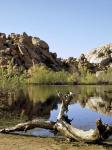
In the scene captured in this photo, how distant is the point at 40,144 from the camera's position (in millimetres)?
17406

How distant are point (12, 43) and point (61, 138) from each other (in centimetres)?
18169

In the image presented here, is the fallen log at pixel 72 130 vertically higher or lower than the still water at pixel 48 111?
higher

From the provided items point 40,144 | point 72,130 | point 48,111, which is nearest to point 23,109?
point 48,111

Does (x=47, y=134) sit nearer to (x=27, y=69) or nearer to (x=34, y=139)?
(x=34, y=139)

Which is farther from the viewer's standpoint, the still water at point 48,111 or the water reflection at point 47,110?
the water reflection at point 47,110

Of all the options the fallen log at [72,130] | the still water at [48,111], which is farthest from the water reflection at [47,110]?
the fallen log at [72,130]

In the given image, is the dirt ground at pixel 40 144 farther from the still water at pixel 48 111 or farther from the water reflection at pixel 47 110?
the water reflection at pixel 47 110

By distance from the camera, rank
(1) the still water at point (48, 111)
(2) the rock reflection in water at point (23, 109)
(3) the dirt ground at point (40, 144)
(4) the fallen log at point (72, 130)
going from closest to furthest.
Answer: (4) the fallen log at point (72, 130)
(3) the dirt ground at point (40, 144)
(1) the still water at point (48, 111)
(2) the rock reflection in water at point (23, 109)

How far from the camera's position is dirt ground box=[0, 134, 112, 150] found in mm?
16516

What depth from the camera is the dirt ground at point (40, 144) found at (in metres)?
16.5

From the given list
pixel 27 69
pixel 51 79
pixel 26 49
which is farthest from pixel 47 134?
pixel 26 49

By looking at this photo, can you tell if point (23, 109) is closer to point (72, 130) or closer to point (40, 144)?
point (72, 130)

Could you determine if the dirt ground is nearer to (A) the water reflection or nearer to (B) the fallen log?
(B) the fallen log

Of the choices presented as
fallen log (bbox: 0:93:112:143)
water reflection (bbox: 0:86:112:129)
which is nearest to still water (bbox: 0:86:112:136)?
water reflection (bbox: 0:86:112:129)
